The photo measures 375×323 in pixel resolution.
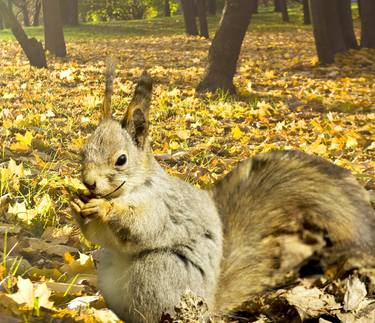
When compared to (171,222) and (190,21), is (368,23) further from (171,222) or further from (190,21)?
(171,222)

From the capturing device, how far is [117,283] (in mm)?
2389

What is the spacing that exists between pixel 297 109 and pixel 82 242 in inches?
214

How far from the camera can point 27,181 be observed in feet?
13.5

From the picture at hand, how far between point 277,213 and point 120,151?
0.60 metres

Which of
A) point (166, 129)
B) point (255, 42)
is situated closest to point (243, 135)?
point (166, 129)

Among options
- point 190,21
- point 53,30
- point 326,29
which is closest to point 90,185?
point 326,29

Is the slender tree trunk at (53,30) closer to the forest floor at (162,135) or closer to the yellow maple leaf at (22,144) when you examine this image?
the forest floor at (162,135)

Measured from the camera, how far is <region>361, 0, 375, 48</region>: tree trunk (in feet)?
45.0

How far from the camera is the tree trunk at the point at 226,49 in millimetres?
9219

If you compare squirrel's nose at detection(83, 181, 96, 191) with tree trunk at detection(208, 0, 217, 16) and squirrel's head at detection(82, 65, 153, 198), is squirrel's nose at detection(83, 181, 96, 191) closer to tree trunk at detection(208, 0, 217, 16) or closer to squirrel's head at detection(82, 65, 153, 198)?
squirrel's head at detection(82, 65, 153, 198)

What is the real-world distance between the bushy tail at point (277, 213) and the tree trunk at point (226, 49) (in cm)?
677

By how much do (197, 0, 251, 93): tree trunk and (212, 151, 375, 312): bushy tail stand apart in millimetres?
6769

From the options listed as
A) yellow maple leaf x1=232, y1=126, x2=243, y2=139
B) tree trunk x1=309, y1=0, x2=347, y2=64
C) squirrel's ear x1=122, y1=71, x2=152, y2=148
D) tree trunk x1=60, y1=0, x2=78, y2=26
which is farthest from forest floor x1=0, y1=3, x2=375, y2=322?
tree trunk x1=60, y1=0, x2=78, y2=26

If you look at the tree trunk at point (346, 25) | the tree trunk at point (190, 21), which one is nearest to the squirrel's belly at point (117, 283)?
the tree trunk at point (346, 25)
